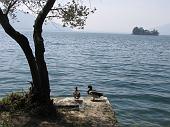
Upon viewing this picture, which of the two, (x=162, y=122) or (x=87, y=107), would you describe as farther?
(x=162, y=122)

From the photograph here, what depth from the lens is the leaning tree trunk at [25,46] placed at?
17.7m

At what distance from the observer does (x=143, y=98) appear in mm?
33469

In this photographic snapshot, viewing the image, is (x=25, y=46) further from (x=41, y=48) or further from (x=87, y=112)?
(x=87, y=112)

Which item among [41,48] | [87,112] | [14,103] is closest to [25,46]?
[41,48]

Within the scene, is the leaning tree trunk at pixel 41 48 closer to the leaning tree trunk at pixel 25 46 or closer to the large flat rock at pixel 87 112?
the leaning tree trunk at pixel 25 46

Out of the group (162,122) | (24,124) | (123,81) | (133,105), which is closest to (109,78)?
(123,81)

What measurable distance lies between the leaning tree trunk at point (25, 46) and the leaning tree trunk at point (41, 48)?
24 cm

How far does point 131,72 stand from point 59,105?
33112 mm

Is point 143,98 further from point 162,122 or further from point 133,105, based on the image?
point 162,122

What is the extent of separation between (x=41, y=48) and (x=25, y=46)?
81 cm

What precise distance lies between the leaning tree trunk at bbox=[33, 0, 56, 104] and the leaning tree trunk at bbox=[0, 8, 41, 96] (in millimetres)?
244

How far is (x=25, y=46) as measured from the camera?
60.3ft

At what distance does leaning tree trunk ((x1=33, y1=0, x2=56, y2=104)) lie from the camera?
18.3 metres

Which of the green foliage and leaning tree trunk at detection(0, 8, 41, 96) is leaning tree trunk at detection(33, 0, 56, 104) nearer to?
leaning tree trunk at detection(0, 8, 41, 96)
